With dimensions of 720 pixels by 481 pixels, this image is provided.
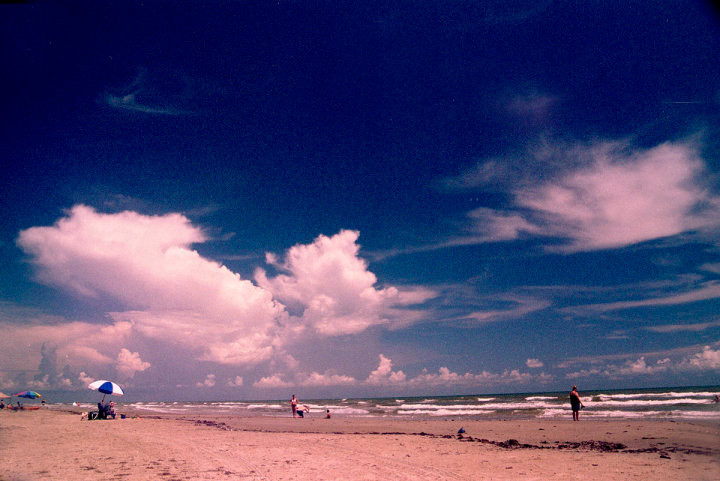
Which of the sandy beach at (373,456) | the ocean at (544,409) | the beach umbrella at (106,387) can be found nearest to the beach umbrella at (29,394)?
the ocean at (544,409)

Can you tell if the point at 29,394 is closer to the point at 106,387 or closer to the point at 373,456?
the point at 106,387

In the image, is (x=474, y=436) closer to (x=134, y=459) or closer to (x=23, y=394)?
(x=134, y=459)

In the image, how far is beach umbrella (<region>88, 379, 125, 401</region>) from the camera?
26.2 m

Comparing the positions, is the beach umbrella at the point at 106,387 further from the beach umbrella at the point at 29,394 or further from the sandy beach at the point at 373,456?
the beach umbrella at the point at 29,394

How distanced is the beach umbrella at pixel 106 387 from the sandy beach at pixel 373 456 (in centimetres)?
867

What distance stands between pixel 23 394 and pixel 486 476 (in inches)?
1856

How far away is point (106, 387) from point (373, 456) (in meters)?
22.8

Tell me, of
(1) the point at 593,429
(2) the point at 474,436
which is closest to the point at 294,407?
(2) the point at 474,436

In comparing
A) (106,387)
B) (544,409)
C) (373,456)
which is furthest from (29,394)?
(544,409)

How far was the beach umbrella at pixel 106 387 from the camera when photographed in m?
26.2

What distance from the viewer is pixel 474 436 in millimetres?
18141

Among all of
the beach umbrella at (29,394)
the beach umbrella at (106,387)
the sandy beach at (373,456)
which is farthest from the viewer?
the beach umbrella at (29,394)

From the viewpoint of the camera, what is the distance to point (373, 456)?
12.7 meters

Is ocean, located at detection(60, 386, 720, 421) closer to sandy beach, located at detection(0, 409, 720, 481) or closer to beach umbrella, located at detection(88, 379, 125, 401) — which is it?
sandy beach, located at detection(0, 409, 720, 481)
